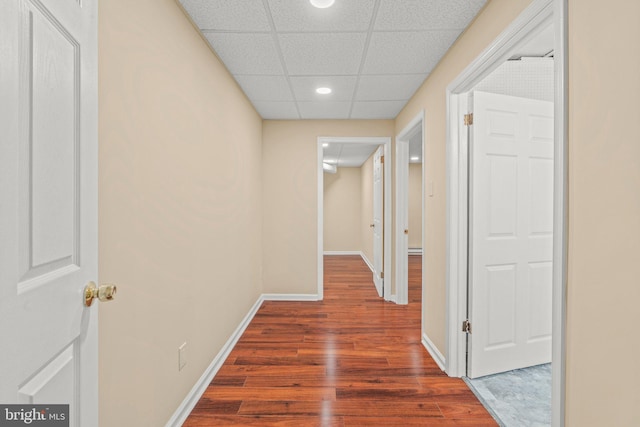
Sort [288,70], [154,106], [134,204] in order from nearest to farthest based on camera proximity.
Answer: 1. [134,204]
2. [154,106]
3. [288,70]

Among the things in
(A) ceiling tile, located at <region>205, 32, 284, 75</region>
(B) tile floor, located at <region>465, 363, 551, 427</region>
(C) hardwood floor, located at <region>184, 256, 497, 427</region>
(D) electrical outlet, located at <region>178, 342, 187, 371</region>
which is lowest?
(C) hardwood floor, located at <region>184, 256, 497, 427</region>

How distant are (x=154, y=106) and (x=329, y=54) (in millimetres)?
1337

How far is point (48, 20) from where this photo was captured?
28.6 inches

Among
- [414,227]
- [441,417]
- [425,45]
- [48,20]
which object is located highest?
[425,45]

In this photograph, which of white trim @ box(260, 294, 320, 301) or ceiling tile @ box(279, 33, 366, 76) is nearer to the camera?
ceiling tile @ box(279, 33, 366, 76)

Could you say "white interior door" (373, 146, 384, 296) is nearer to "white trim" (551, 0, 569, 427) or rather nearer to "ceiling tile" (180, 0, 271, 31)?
"ceiling tile" (180, 0, 271, 31)

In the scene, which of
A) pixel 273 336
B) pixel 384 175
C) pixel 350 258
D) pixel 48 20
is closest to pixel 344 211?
pixel 350 258

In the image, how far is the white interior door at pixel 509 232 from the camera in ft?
7.20

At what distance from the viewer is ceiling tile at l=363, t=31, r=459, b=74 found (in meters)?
2.06

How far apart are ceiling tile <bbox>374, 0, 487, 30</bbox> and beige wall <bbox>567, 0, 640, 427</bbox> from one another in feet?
2.42

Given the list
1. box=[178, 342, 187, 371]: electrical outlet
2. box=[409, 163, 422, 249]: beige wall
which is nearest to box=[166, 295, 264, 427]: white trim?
box=[178, 342, 187, 371]: electrical outlet

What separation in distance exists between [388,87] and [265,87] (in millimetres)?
1140

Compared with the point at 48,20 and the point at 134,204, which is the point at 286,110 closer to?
the point at 134,204

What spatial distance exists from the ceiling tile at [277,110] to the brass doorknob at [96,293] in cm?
288
